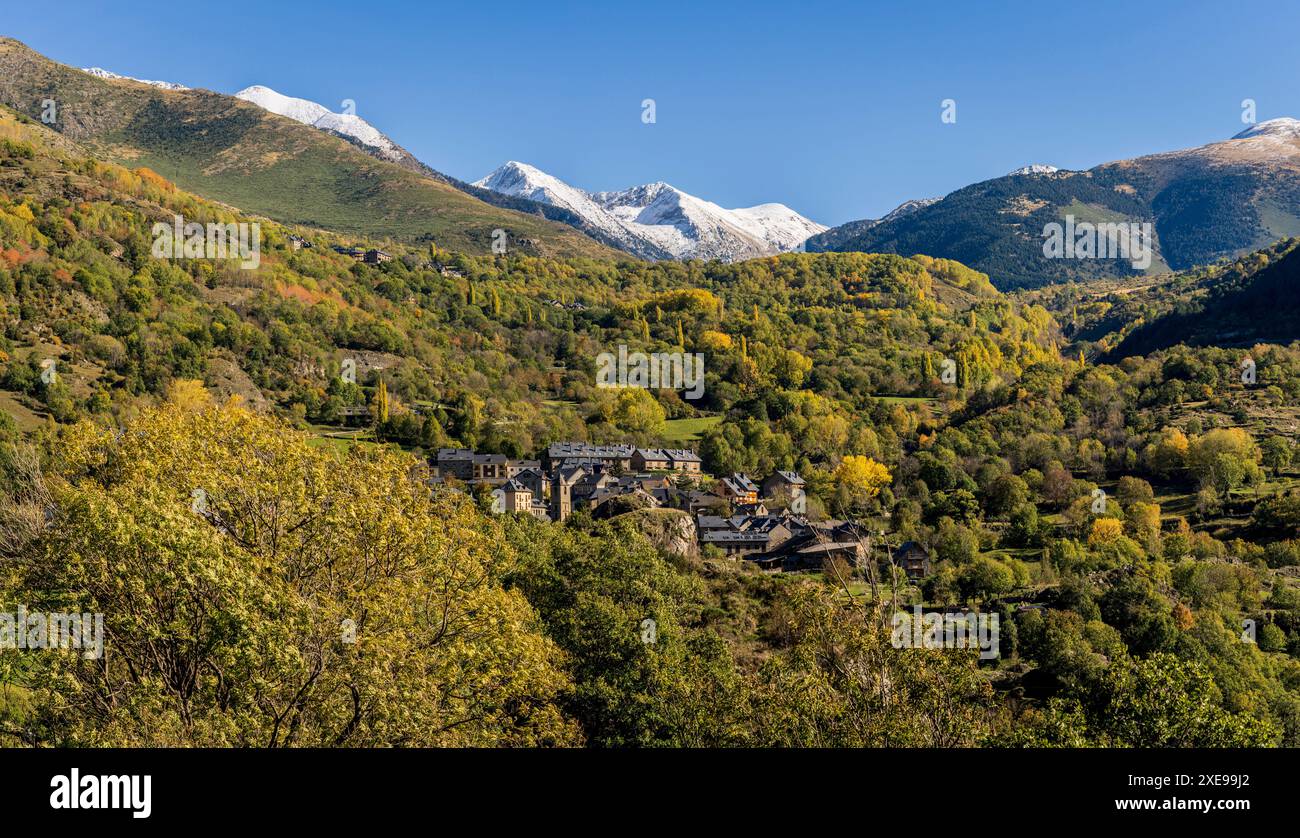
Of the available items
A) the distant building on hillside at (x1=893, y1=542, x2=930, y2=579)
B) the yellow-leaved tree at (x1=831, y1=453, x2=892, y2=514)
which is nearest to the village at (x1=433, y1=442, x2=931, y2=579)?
the distant building on hillside at (x1=893, y1=542, x2=930, y2=579)

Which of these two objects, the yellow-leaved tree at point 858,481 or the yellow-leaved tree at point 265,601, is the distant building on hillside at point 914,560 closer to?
the yellow-leaved tree at point 858,481

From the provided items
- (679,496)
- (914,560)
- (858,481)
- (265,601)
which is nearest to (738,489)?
(679,496)

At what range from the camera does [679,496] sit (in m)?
90.2

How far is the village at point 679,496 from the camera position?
74062mm

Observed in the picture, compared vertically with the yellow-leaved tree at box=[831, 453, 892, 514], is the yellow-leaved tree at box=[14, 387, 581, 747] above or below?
above

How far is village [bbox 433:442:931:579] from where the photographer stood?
243ft

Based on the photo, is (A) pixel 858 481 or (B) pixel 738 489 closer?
(B) pixel 738 489

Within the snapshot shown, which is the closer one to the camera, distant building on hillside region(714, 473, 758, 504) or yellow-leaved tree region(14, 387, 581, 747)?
yellow-leaved tree region(14, 387, 581, 747)

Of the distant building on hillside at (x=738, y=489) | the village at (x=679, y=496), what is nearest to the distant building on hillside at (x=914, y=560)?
the village at (x=679, y=496)

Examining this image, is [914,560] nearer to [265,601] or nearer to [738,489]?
[738,489]

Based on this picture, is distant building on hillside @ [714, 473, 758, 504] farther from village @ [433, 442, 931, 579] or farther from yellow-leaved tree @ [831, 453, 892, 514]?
yellow-leaved tree @ [831, 453, 892, 514]

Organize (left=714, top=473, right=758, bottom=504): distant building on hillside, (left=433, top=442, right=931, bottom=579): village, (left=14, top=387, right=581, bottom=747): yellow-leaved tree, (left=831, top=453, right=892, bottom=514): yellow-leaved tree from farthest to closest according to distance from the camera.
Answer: (left=714, top=473, right=758, bottom=504): distant building on hillside → (left=831, top=453, right=892, bottom=514): yellow-leaved tree → (left=433, top=442, right=931, bottom=579): village → (left=14, top=387, right=581, bottom=747): yellow-leaved tree
